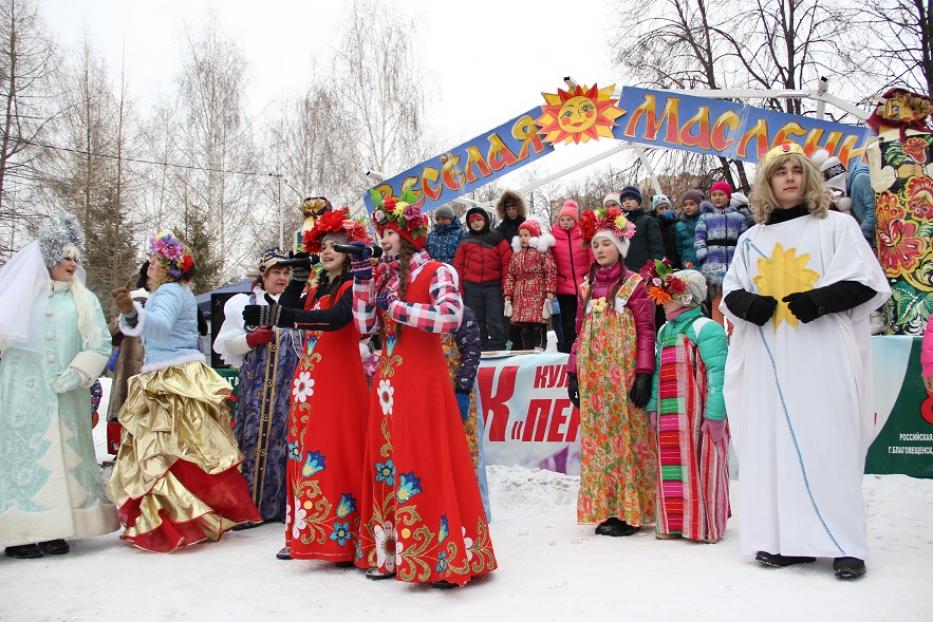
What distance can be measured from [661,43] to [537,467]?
17062mm

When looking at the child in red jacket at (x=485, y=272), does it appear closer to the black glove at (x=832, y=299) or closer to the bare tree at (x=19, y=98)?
the black glove at (x=832, y=299)

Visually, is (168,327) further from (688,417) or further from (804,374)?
(804,374)

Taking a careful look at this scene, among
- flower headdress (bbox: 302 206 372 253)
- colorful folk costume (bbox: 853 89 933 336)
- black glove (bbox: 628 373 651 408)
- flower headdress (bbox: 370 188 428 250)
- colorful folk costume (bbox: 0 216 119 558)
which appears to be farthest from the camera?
colorful folk costume (bbox: 853 89 933 336)

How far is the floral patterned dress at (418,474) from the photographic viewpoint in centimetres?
416

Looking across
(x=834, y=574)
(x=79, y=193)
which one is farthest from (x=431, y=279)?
(x=79, y=193)

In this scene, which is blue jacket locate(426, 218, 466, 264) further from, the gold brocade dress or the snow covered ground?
the snow covered ground

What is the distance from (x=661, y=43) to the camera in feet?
70.8

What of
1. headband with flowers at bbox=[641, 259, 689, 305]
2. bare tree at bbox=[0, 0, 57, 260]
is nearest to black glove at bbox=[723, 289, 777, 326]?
headband with flowers at bbox=[641, 259, 689, 305]

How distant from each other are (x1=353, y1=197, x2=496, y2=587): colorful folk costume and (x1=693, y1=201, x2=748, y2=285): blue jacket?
4.86 meters

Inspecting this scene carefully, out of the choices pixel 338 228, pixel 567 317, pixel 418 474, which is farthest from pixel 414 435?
pixel 567 317

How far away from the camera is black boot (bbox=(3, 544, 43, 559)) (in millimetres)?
5209

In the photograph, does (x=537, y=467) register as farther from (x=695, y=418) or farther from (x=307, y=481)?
(x=307, y=481)

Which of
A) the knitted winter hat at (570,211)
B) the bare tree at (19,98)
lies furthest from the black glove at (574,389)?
the bare tree at (19,98)

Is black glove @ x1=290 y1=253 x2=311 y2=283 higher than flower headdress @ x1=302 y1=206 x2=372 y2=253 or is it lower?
lower
